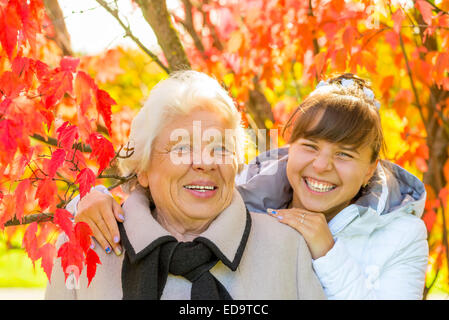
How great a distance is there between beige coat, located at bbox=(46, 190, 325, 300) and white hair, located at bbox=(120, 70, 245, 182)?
0.28 m

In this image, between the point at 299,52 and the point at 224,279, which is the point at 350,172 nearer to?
the point at 224,279

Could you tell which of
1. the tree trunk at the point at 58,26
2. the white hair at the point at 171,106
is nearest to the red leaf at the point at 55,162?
the white hair at the point at 171,106

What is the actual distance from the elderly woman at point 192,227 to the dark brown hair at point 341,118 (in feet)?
1.10

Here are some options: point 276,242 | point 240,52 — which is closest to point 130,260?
point 276,242

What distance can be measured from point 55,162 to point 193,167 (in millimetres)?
563

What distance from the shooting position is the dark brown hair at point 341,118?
239cm

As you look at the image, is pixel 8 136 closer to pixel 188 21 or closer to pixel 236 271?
pixel 236 271

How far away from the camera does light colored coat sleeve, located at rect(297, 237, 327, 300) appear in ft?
6.98

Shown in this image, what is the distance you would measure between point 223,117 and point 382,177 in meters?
0.89

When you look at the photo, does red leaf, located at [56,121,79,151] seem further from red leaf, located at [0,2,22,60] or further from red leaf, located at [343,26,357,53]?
red leaf, located at [343,26,357,53]

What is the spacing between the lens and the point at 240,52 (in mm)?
4086

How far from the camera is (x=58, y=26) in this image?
11.3ft

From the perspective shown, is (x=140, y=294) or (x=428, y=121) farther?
(x=428, y=121)

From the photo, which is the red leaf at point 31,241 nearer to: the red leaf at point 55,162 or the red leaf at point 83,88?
the red leaf at point 55,162
